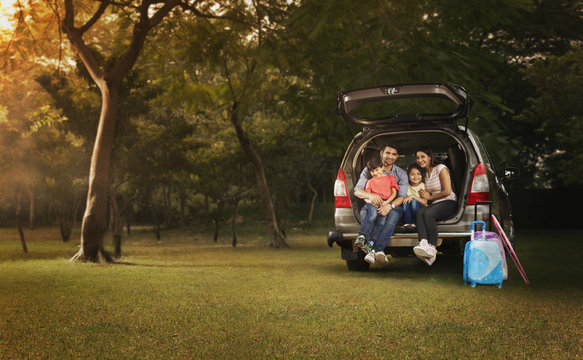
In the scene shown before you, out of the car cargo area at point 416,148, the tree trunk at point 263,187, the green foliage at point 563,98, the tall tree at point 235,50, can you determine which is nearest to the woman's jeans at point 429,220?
the car cargo area at point 416,148

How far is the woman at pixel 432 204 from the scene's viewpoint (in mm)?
5281

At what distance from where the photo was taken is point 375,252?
547cm

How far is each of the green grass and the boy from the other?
2.67 ft

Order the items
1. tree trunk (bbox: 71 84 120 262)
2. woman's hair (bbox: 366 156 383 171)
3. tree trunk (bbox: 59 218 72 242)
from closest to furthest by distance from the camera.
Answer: woman's hair (bbox: 366 156 383 171) → tree trunk (bbox: 71 84 120 262) → tree trunk (bbox: 59 218 72 242)

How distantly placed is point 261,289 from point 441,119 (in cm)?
410

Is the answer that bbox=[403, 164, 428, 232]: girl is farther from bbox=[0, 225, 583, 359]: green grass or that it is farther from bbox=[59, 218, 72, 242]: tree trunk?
bbox=[59, 218, 72, 242]: tree trunk

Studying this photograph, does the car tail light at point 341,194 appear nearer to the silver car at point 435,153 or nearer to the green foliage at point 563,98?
the silver car at point 435,153

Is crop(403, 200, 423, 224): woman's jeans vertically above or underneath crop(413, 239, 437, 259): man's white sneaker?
above

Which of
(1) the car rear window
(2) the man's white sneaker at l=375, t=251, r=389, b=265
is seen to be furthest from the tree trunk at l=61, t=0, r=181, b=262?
(2) the man's white sneaker at l=375, t=251, r=389, b=265

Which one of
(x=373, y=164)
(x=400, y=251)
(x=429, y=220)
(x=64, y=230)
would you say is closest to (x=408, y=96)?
(x=373, y=164)

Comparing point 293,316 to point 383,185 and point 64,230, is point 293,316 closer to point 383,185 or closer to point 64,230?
point 383,185

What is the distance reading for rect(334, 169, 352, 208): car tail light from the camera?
6.57 meters

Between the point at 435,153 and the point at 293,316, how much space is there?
2278 millimetres

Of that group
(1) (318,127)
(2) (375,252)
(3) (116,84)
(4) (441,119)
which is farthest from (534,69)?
(2) (375,252)
